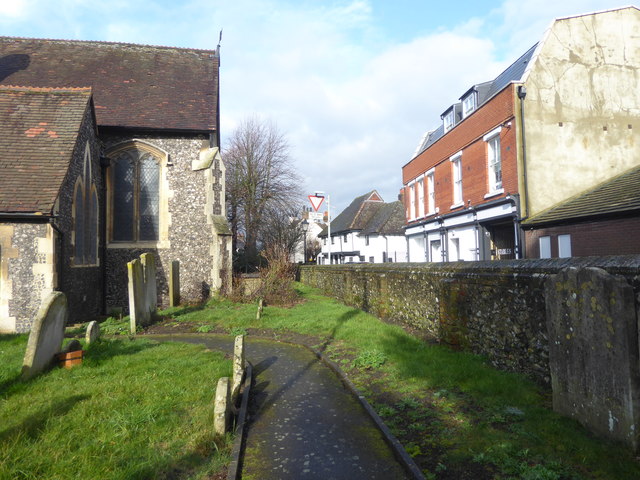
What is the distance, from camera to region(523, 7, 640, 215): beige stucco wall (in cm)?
1465

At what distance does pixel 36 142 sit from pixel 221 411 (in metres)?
10.3

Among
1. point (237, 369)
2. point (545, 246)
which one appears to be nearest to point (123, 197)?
point (237, 369)

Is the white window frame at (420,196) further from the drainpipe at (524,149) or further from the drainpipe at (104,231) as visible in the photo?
the drainpipe at (104,231)

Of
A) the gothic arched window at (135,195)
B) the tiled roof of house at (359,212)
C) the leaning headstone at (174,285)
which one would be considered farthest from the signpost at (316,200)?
the tiled roof of house at (359,212)

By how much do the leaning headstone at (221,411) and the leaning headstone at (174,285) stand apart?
10.5 metres

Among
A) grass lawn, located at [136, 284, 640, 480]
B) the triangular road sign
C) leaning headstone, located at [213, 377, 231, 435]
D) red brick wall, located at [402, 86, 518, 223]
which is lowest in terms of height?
grass lawn, located at [136, 284, 640, 480]

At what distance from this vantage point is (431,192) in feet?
74.8

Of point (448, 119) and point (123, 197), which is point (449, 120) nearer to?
point (448, 119)

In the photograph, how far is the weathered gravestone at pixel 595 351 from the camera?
347 cm

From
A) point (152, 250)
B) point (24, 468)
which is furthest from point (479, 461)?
point (152, 250)

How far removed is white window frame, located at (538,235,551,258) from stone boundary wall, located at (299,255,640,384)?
6387 millimetres

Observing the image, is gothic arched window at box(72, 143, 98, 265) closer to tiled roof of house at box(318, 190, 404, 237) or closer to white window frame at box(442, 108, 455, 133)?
white window frame at box(442, 108, 455, 133)

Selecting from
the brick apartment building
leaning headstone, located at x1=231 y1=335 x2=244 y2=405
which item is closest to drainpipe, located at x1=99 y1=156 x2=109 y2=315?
leaning headstone, located at x1=231 y1=335 x2=244 y2=405

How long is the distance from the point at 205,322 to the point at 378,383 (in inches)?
266
